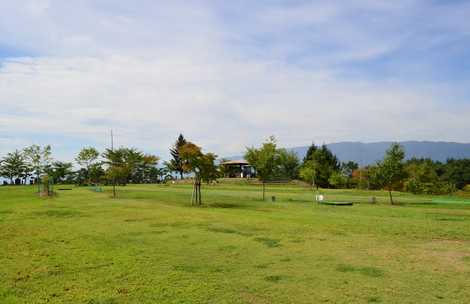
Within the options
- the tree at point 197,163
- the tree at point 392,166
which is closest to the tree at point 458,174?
the tree at point 392,166

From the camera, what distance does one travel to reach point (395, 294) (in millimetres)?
6652

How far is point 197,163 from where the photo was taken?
88.8 feet

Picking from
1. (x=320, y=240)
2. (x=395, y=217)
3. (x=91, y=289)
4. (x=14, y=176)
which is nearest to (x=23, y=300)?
(x=91, y=289)

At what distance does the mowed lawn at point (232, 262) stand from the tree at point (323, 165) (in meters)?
42.1

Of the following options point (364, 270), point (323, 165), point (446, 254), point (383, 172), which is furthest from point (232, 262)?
point (323, 165)

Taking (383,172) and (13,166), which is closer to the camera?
(383,172)

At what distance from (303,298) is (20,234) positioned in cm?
1044

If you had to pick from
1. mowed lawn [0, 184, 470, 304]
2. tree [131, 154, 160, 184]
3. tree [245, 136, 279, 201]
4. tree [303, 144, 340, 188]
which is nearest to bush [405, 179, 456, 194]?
tree [245, 136, 279, 201]

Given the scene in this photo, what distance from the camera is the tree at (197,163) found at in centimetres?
2667

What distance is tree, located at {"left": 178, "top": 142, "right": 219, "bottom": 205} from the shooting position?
26.7 m

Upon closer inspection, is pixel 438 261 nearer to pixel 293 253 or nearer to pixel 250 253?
pixel 293 253

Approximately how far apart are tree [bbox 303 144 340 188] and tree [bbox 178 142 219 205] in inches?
1185

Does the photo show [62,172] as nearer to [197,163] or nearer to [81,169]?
[81,169]

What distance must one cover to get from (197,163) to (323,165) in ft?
120
